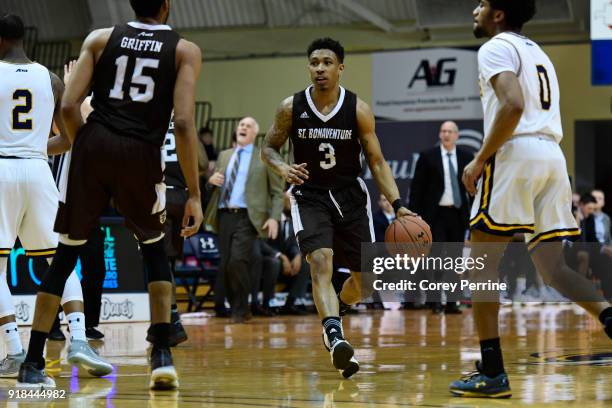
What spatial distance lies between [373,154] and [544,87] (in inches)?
68.9

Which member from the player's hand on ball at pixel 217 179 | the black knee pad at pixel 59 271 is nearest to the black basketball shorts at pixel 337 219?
the black knee pad at pixel 59 271

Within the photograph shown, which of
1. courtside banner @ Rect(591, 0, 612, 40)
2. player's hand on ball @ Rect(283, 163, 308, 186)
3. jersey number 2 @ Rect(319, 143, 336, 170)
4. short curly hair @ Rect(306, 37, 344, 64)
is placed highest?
courtside banner @ Rect(591, 0, 612, 40)

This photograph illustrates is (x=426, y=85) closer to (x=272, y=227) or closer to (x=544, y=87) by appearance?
(x=272, y=227)

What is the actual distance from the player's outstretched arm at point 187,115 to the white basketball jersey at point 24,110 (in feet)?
4.33

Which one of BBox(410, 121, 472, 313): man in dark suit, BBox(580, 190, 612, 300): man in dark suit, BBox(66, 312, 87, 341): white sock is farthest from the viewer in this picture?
BBox(580, 190, 612, 300): man in dark suit

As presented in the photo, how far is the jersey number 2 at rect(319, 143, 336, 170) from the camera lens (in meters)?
6.91

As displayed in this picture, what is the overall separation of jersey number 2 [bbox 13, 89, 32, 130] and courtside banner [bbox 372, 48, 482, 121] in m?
14.9

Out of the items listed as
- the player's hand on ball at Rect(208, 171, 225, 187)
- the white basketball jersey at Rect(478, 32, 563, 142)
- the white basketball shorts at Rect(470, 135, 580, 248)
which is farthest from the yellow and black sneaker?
the player's hand on ball at Rect(208, 171, 225, 187)

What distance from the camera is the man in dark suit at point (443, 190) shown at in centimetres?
1288

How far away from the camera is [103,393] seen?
210 inches

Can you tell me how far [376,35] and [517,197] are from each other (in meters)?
17.0

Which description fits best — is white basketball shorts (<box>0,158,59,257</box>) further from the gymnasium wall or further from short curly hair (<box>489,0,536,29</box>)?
the gymnasium wall

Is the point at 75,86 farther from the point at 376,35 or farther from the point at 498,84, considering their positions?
the point at 376,35

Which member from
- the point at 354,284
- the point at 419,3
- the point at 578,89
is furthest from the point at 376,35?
the point at 354,284
